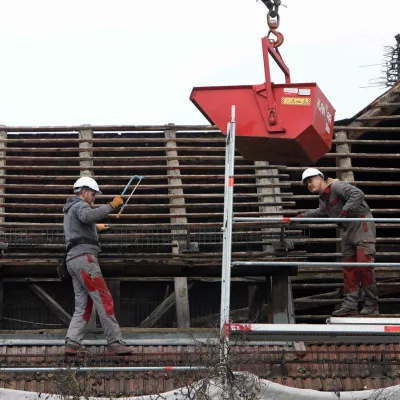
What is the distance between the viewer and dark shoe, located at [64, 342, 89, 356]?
10.1 metres

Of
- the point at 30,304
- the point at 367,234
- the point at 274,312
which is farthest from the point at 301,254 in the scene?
the point at 30,304

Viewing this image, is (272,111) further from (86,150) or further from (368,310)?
(86,150)

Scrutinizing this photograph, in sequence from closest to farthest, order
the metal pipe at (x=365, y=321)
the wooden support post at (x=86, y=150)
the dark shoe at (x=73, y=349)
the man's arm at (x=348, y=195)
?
the metal pipe at (x=365, y=321), the dark shoe at (x=73, y=349), the man's arm at (x=348, y=195), the wooden support post at (x=86, y=150)

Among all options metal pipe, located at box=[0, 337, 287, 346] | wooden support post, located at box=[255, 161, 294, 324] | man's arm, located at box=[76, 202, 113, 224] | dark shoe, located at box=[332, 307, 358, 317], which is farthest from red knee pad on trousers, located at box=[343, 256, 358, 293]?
man's arm, located at box=[76, 202, 113, 224]

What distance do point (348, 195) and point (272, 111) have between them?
1.27 metres

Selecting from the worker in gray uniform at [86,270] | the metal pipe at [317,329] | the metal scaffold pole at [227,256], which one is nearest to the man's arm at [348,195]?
the metal scaffold pole at [227,256]

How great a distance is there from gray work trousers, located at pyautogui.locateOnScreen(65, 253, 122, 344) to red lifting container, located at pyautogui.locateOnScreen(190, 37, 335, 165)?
81.3 inches

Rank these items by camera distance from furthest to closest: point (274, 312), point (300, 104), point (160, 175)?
1. point (160, 175)
2. point (274, 312)
3. point (300, 104)

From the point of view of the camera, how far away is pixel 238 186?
48.9 feet

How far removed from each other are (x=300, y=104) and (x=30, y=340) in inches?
148

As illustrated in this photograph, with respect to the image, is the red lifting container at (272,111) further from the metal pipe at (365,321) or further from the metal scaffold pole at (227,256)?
the metal pipe at (365,321)

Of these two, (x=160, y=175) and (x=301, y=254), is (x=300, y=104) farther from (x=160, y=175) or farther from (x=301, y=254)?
(x=160, y=175)

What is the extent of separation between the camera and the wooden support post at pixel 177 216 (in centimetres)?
1356

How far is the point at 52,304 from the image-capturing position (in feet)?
47.4
